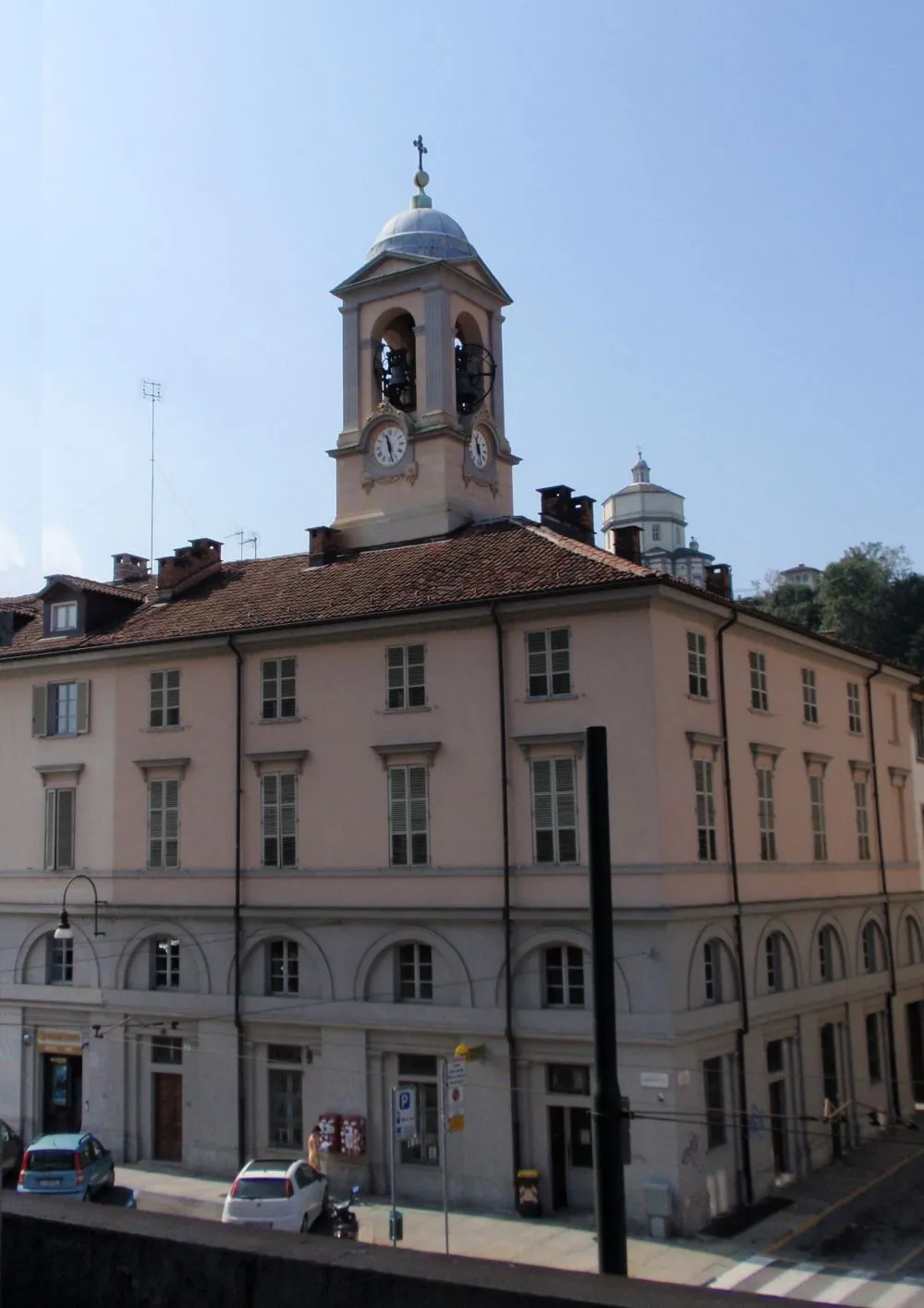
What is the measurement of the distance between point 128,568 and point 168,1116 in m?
20.0

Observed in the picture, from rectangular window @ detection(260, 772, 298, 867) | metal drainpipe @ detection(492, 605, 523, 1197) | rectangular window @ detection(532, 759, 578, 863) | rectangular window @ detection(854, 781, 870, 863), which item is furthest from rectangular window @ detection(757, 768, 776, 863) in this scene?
rectangular window @ detection(260, 772, 298, 867)

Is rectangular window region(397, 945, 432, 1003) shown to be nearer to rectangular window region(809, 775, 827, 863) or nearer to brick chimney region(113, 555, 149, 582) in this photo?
rectangular window region(809, 775, 827, 863)

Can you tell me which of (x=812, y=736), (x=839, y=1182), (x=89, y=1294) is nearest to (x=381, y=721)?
(x=812, y=736)

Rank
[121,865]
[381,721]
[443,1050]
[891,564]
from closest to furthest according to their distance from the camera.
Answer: [443,1050] < [381,721] < [121,865] < [891,564]

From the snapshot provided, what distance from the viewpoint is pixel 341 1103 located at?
3117 cm

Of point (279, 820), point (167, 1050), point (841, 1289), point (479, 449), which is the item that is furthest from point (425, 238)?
point (841, 1289)

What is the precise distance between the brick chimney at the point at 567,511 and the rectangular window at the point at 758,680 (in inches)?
232

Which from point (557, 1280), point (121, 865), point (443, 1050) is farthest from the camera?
point (121, 865)

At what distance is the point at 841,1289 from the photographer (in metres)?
23.9

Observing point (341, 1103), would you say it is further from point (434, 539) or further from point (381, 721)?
point (434, 539)

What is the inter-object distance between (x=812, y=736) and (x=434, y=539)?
12.0m

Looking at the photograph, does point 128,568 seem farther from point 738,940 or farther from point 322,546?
point 738,940

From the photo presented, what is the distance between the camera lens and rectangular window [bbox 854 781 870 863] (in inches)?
1566

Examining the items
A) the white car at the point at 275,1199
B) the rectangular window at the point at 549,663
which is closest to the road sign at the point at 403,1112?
the white car at the point at 275,1199
